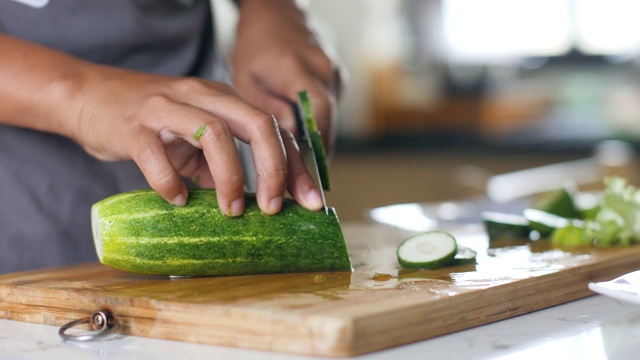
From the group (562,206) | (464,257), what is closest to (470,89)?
(562,206)

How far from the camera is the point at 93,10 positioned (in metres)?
1.97

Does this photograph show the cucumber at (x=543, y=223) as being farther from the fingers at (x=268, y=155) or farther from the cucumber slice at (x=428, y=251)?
the fingers at (x=268, y=155)

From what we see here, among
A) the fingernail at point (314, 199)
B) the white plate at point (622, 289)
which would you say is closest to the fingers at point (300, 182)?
the fingernail at point (314, 199)

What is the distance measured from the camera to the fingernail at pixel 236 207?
5.01 feet

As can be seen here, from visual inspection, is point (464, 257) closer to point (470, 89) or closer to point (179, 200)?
point (179, 200)

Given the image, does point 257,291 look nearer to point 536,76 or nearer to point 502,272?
point 502,272

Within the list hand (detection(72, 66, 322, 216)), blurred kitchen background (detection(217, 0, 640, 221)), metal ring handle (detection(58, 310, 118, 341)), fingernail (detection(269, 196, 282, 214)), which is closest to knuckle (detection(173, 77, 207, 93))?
hand (detection(72, 66, 322, 216))

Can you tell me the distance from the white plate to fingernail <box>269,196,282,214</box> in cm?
53

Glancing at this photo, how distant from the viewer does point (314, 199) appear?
5.28 feet

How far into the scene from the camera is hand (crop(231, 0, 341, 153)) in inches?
77.9

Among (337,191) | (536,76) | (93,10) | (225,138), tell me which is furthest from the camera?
(536,76)

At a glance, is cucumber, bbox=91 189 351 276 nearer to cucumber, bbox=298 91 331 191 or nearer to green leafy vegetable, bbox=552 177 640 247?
cucumber, bbox=298 91 331 191

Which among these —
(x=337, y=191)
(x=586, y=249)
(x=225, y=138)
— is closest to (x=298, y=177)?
(x=225, y=138)

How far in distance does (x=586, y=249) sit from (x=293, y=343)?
848mm
